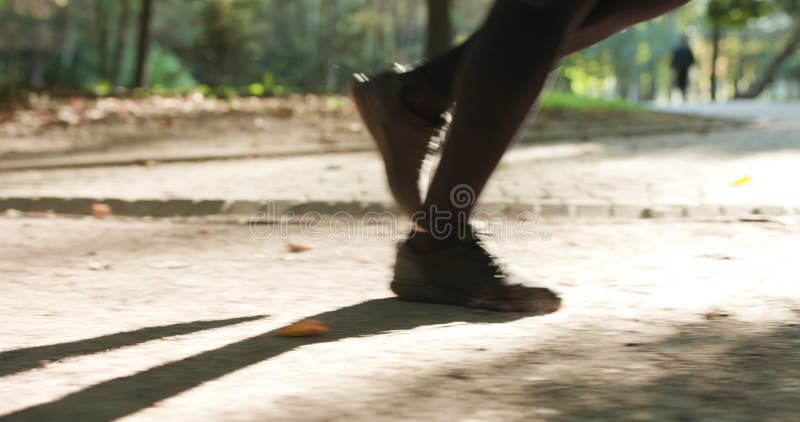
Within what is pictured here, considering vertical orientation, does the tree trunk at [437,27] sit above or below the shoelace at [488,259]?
above

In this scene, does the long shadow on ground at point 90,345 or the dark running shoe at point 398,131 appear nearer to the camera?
the long shadow on ground at point 90,345

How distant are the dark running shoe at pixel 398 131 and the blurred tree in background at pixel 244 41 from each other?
15973mm

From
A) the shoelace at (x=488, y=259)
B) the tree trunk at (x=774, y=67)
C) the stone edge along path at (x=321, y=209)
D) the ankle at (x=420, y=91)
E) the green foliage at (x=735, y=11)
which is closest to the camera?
the shoelace at (x=488, y=259)

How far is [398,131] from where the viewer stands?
3166 mm

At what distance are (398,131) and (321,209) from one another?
248cm

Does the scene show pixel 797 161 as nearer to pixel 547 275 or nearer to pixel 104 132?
pixel 547 275

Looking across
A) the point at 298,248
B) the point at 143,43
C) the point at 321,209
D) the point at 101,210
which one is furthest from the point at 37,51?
the point at 298,248

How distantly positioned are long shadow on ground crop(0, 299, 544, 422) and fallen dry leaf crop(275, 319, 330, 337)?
3cm

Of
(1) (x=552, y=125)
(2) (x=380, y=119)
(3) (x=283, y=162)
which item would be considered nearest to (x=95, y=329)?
(2) (x=380, y=119)

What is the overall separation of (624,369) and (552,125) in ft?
31.5

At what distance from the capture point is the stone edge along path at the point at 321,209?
17.3ft

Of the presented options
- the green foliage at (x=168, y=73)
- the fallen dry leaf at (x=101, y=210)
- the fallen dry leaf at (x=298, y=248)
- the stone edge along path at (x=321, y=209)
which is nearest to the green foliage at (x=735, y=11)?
the green foliage at (x=168, y=73)

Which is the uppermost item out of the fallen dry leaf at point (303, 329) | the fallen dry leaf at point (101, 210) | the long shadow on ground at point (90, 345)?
the fallen dry leaf at point (101, 210)

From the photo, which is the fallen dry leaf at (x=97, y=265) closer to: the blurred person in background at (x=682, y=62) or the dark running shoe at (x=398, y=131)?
the dark running shoe at (x=398, y=131)
